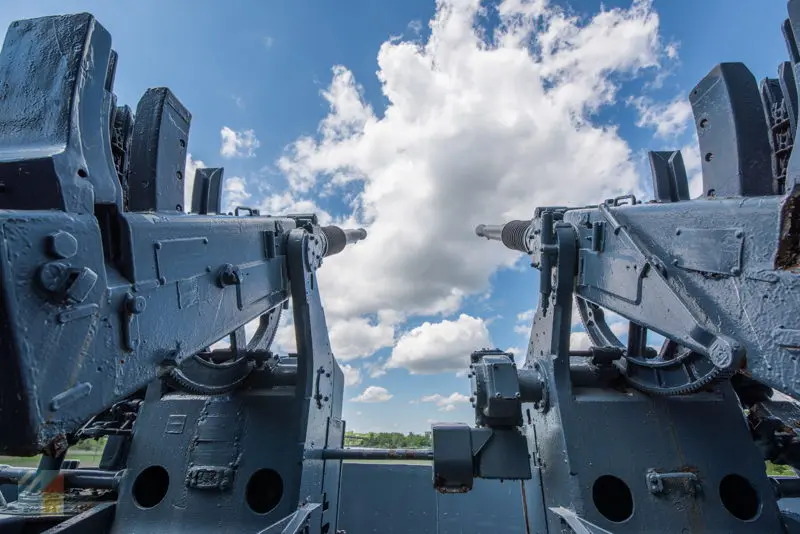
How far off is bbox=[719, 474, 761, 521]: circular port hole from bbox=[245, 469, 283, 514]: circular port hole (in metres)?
4.15

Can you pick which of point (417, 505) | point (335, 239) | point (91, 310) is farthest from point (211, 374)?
point (417, 505)

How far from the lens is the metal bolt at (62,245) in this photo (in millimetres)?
1659

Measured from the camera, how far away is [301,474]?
439cm

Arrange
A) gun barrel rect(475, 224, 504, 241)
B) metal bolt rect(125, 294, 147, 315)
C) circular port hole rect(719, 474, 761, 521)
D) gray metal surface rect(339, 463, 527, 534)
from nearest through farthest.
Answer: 1. metal bolt rect(125, 294, 147, 315)
2. circular port hole rect(719, 474, 761, 521)
3. gray metal surface rect(339, 463, 527, 534)
4. gun barrel rect(475, 224, 504, 241)

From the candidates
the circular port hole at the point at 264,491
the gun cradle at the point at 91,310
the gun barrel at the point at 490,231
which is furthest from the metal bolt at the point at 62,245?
the gun barrel at the point at 490,231

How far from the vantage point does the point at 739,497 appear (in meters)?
4.41

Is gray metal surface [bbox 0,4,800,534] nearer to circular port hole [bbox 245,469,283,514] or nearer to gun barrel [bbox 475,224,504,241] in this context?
circular port hole [bbox 245,469,283,514]

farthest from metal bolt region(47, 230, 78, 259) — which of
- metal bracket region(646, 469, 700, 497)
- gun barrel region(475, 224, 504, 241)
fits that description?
gun barrel region(475, 224, 504, 241)

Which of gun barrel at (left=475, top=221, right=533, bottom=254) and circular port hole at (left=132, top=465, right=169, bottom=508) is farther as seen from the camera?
gun barrel at (left=475, top=221, right=533, bottom=254)

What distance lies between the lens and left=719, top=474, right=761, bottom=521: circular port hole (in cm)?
424

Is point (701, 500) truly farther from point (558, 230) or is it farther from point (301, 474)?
point (301, 474)

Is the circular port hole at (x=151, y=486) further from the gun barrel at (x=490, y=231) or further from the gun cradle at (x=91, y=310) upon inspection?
the gun barrel at (x=490, y=231)

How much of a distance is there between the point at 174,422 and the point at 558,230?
4.45 meters

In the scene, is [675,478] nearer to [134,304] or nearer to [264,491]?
[264,491]
